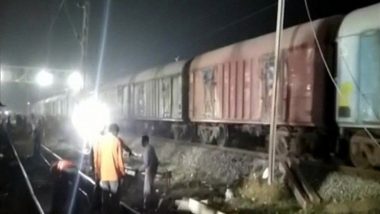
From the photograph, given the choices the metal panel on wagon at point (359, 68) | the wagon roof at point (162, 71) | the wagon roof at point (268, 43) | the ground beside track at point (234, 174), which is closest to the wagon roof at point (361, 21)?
the metal panel on wagon at point (359, 68)

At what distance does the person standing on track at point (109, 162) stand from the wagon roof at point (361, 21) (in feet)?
18.7

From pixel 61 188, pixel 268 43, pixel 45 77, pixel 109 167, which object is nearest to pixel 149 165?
pixel 109 167

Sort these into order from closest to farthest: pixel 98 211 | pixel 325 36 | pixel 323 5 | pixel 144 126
Result: pixel 98 211
pixel 325 36
pixel 144 126
pixel 323 5

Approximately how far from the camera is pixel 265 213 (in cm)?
1004

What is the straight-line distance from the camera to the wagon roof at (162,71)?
23.5 meters

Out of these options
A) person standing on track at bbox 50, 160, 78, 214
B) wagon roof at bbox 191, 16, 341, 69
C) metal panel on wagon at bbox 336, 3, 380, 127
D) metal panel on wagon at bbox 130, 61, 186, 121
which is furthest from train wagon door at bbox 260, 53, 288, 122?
metal panel on wagon at bbox 130, 61, 186, 121

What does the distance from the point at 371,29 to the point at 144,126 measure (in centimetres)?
1973

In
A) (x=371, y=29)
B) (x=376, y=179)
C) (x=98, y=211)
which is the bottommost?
(x=98, y=211)

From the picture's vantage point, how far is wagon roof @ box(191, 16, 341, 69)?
529 inches

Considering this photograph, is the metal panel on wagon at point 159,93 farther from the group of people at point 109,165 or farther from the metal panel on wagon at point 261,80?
the group of people at point 109,165

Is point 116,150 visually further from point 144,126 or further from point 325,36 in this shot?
point 144,126

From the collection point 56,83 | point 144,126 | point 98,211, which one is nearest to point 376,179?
point 98,211

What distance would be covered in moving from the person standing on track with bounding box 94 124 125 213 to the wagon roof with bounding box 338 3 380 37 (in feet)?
18.7

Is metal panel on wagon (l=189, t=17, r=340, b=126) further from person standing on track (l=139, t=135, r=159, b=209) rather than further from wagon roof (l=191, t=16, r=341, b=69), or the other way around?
person standing on track (l=139, t=135, r=159, b=209)
